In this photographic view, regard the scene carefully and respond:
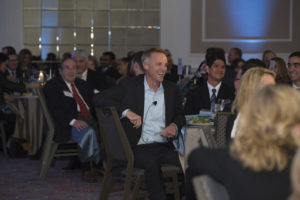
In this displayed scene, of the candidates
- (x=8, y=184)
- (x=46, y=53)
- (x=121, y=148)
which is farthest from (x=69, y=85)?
(x=46, y=53)

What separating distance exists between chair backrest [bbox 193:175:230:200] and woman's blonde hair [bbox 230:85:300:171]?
132mm

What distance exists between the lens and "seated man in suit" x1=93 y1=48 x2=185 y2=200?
Answer: 4369 mm

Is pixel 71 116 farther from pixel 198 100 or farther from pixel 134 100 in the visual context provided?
pixel 134 100

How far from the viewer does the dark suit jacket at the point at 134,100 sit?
449cm

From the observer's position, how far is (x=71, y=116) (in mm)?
6184

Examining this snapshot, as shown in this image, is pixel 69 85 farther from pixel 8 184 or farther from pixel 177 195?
pixel 177 195

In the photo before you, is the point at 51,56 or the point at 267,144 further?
the point at 51,56

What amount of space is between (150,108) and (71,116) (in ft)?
6.04

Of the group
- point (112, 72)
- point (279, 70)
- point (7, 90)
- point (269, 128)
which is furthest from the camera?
point (112, 72)

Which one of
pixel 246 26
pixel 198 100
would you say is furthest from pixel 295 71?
pixel 246 26

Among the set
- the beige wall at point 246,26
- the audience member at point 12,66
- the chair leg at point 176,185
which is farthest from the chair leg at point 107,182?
the beige wall at point 246,26

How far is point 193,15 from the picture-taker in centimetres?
1097

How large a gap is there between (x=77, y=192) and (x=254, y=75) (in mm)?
3000

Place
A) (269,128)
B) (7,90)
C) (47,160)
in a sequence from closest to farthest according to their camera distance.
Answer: (269,128) < (47,160) < (7,90)
